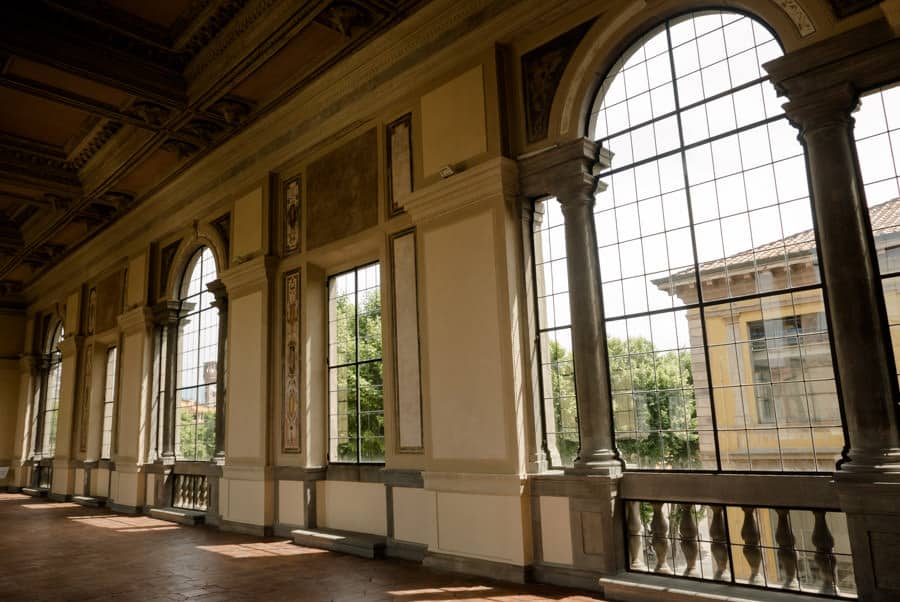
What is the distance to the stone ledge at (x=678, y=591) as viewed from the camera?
487cm

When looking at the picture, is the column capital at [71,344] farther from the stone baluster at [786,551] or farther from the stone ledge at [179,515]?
Result: the stone baluster at [786,551]

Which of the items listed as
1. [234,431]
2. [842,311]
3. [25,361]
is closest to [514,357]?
[842,311]

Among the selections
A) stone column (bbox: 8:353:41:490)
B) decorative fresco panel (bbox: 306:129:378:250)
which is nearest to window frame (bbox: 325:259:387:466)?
decorative fresco panel (bbox: 306:129:378:250)

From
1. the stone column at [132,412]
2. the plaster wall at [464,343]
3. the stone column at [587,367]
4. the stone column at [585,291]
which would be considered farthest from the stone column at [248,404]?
the stone column at [585,291]

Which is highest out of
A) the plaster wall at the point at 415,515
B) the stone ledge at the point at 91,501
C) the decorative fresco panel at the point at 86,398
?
the decorative fresco panel at the point at 86,398

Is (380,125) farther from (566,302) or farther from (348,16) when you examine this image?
(566,302)

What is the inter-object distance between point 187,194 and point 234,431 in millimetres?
4758

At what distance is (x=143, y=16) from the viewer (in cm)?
904

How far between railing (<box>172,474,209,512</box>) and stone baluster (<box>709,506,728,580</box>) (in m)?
8.99

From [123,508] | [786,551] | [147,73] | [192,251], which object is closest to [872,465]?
[786,551]

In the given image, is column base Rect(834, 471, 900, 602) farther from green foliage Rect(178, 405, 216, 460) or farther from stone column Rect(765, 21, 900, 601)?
green foliage Rect(178, 405, 216, 460)

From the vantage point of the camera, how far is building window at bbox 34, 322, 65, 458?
1991 centimetres

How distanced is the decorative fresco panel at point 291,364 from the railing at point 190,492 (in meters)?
3.17

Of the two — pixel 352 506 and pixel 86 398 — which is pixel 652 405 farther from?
pixel 86 398
